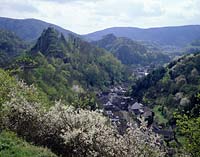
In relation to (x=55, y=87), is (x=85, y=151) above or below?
above

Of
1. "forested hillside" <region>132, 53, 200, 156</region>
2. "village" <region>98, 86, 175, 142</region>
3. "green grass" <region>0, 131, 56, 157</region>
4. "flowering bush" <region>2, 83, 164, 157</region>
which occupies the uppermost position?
"green grass" <region>0, 131, 56, 157</region>

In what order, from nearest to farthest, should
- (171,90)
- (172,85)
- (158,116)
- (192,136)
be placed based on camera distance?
1. (192,136)
2. (158,116)
3. (171,90)
4. (172,85)

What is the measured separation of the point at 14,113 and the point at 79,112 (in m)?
5.45

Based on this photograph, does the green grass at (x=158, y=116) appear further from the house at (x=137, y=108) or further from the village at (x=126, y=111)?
the house at (x=137, y=108)

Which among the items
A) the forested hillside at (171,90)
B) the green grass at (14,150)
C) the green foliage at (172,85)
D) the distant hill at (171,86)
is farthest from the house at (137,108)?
the green grass at (14,150)

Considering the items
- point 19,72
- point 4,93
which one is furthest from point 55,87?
point 4,93

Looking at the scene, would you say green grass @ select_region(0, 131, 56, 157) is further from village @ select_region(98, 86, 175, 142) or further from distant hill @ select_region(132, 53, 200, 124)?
distant hill @ select_region(132, 53, 200, 124)

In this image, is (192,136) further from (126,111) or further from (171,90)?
(171,90)

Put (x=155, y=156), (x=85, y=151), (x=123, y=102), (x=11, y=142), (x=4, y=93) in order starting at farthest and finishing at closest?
(x=123, y=102)
(x=4, y=93)
(x=85, y=151)
(x=155, y=156)
(x=11, y=142)

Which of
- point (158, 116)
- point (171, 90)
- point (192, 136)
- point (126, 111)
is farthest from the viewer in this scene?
point (171, 90)

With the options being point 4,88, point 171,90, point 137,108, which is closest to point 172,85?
point 171,90

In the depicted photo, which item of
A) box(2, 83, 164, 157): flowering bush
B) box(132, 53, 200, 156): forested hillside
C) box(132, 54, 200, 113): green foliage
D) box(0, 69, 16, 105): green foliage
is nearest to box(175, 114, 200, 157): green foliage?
box(2, 83, 164, 157): flowering bush

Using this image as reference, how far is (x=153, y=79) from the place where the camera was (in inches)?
6737

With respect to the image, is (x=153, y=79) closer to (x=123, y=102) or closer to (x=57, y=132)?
(x=123, y=102)
